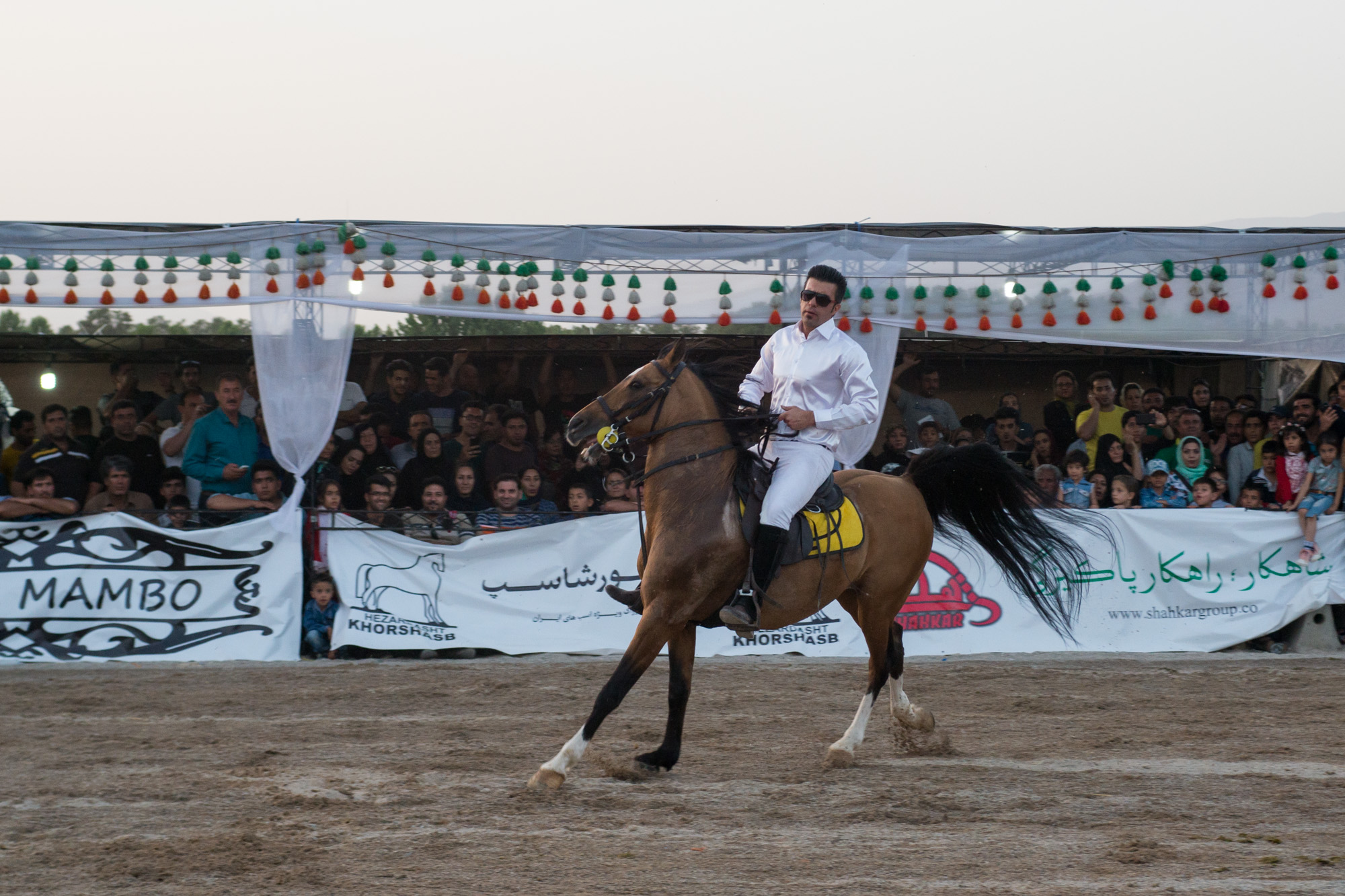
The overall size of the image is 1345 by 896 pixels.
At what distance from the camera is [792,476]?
19.2ft

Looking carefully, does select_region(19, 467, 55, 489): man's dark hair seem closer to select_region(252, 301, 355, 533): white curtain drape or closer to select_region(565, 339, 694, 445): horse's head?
select_region(252, 301, 355, 533): white curtain drape

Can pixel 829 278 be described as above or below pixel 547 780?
above

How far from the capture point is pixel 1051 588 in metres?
6.79

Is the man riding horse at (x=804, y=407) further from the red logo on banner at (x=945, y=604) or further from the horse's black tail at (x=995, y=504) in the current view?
the red logo on banner at (x=945, y=604)

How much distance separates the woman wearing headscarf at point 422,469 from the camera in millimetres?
10125

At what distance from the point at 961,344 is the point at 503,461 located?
6501 millimetres

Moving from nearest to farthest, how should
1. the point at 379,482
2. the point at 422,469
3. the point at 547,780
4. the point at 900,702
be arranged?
1. the point at 547,780
2. the point at 900,702
3. the point at 379,482
4. the point at 422,469

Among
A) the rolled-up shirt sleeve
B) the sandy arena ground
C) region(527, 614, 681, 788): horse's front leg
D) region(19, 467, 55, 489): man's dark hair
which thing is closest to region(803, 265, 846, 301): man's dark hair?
the rolled-up shirt sleeve

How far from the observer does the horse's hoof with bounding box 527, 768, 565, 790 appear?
17.2ft

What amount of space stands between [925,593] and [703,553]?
4.59 metres

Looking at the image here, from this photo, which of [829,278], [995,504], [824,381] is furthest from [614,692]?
[995,504]

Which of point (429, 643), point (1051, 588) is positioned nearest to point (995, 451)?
point (1051, 588)

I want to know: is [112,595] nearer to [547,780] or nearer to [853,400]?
[547,780]

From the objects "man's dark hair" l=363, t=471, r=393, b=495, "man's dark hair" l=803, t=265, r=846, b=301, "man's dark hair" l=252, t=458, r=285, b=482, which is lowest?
"man's dark hair" l=363, t=471, r=393, b=495
